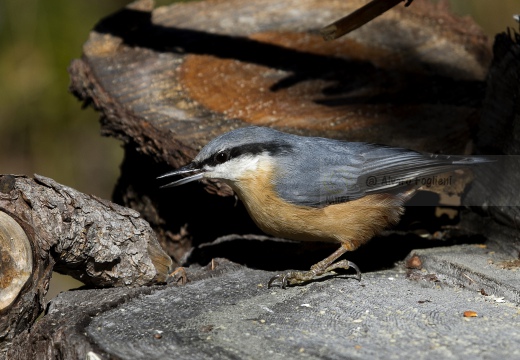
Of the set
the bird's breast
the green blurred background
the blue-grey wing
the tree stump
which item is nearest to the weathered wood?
the tree stump

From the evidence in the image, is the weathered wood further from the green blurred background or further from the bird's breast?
the green blurred background

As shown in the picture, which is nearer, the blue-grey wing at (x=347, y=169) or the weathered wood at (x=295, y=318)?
the weathered wood at (x=295, y=318)

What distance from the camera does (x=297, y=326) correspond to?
2611 millimetres

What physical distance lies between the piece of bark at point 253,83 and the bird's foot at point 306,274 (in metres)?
0.73

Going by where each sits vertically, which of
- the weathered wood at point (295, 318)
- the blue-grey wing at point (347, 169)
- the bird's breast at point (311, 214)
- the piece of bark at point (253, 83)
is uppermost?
the piece of bark at point (253, 83)

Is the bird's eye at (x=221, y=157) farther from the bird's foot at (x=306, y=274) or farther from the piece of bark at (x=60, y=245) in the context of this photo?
the bird's foot at (x=306, y=274)

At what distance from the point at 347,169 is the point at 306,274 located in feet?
1.64

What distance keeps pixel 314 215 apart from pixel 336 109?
3.14 feet

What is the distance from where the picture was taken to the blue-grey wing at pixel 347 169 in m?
3.20

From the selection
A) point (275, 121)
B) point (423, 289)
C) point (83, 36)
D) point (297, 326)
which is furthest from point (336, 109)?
point (83, 36)

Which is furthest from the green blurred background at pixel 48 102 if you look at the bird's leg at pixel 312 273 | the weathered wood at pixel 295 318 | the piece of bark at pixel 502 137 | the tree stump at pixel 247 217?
the bird's leg at pixel 312 273

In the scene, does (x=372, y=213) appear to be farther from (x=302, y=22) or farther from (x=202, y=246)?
(x=302, y=22)

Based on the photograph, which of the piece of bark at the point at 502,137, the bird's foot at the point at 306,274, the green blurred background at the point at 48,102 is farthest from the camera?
the green blurred background at the point at 48,102

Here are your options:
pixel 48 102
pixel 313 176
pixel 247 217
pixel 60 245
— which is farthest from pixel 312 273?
pixel 48 102
